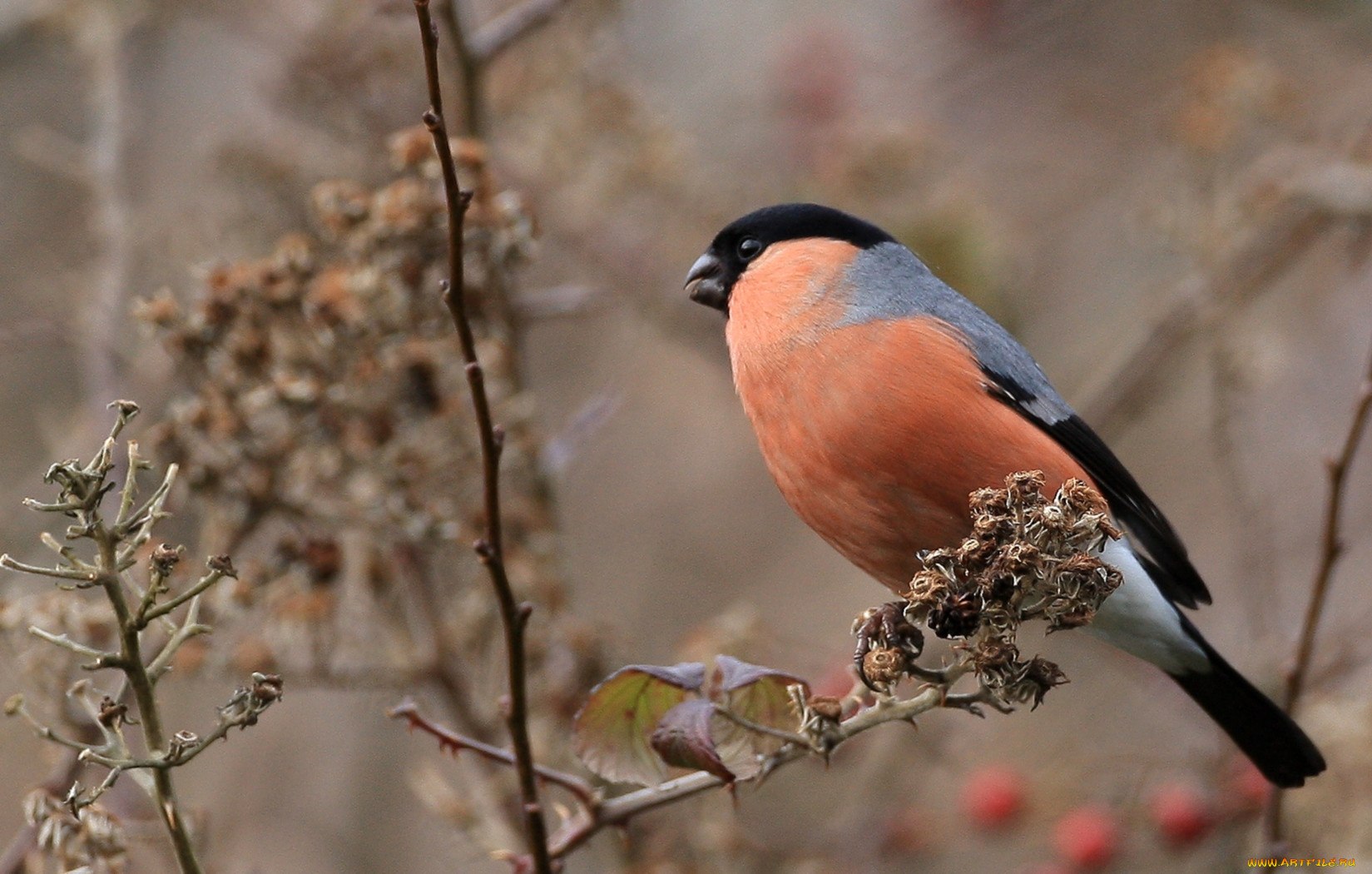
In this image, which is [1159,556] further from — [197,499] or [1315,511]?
[1315,511]

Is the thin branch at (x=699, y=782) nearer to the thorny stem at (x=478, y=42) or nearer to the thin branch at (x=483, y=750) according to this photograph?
the thin branch at (x=483, y=750)

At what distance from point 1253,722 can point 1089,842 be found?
32.1 inches

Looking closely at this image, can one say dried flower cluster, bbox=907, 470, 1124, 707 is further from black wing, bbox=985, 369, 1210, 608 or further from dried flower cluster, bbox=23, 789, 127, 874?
dried flower cluster, bbox=23, 789, 127, 874

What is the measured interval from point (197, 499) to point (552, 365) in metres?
A: 2.71

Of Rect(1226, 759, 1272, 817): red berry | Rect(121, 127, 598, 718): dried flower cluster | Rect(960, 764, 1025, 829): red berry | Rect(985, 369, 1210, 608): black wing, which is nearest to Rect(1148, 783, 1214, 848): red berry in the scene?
Rect(1226, 759, 1272, 817): red berry

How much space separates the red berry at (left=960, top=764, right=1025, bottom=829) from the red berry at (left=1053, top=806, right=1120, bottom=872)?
13 centimetres

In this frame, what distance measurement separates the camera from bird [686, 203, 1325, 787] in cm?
238

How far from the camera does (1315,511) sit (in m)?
4.88

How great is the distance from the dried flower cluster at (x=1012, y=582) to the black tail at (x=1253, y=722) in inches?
37.9

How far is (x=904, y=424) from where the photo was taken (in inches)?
93.5

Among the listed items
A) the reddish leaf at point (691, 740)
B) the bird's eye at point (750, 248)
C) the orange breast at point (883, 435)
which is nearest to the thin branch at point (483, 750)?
the reddish leaf at point (691, 740)

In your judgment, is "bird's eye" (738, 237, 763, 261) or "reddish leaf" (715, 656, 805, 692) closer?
"reddish leaf" (715, 656, 805, 692)

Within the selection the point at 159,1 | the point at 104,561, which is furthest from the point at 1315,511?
the point at 104,561

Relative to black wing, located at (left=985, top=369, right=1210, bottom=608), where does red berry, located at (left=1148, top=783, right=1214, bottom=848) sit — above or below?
below
